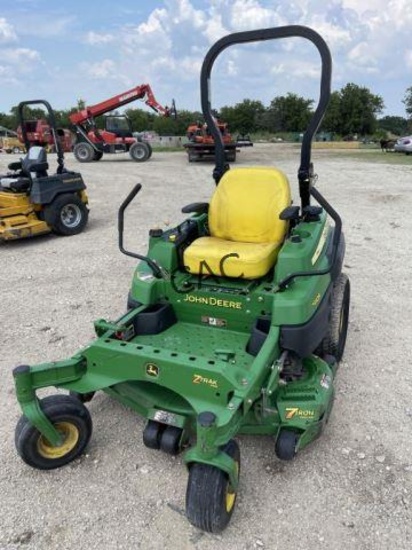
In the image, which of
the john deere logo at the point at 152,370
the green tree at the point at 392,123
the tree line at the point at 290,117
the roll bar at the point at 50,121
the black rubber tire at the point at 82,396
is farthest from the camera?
the green tree at the point at 392,123

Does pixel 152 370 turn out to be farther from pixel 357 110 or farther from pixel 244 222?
pixel 357 110

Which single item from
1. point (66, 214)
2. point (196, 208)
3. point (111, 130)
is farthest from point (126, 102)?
point (196, 208)

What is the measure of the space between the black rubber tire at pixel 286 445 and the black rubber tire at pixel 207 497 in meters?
0.44

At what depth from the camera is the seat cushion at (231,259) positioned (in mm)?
2986

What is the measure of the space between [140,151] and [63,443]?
16026 millimetres

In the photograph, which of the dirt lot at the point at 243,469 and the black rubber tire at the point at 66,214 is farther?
the black rubber tire at the point at 66,214

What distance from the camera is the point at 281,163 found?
54.4 ft

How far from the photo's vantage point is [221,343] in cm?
296

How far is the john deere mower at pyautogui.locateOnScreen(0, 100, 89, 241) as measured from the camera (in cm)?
665

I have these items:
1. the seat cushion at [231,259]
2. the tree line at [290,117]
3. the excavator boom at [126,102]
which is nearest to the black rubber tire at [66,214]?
the seat cushion at [231,259]

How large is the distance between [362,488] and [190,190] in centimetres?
934

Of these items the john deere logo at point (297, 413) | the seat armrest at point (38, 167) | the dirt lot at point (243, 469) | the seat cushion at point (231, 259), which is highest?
the seat armrest at point (38, 167)

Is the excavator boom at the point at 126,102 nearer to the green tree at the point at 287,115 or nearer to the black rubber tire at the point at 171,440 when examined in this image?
the black rubber tire at the point at 171,440

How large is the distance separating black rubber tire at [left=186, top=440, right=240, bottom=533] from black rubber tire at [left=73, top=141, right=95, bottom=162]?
16.6 metres
